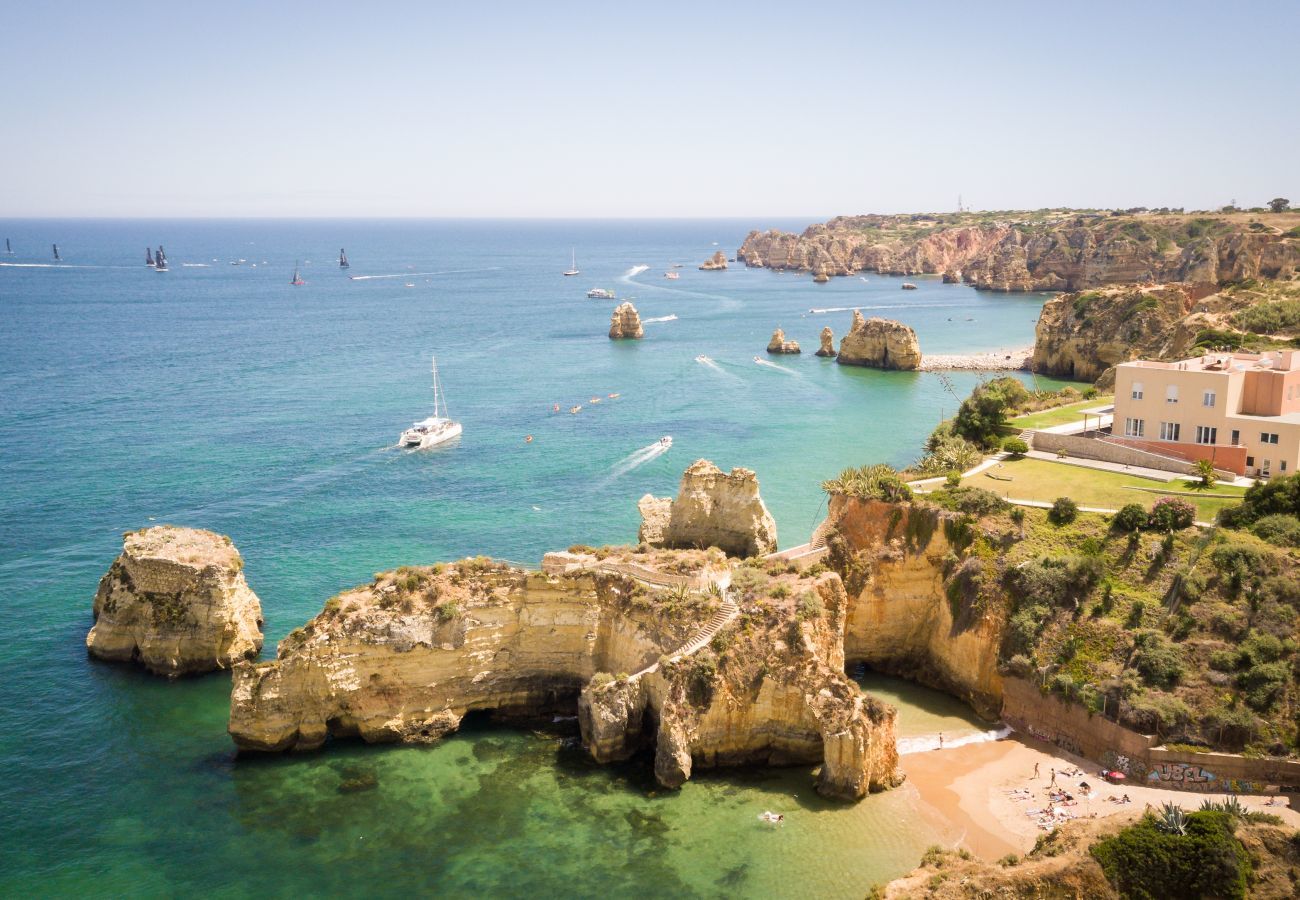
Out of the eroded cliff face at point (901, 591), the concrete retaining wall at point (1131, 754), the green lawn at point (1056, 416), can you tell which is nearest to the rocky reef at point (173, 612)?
the eroded cliff face at point (901, 591)

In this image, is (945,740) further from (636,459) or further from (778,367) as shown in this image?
(778,367)

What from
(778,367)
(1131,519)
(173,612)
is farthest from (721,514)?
(778,367)

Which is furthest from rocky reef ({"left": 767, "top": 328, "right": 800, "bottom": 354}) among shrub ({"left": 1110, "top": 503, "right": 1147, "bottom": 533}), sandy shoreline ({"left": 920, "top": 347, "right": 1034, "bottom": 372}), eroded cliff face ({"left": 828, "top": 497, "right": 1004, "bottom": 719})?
shrub ({"left": 1110, "top": 503, "right": 1147, "bottom": 533})

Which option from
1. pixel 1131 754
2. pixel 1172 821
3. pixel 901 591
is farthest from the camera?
pixel 901 591

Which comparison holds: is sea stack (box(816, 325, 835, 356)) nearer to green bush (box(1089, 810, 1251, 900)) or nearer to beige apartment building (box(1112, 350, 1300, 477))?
beige apartment building (box(1112, 350, 1300, 477))

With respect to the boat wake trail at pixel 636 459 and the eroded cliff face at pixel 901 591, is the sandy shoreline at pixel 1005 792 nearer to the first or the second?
the eroded cliff face at pixel 901 591

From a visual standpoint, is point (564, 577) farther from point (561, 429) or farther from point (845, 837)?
point (561, 429)
